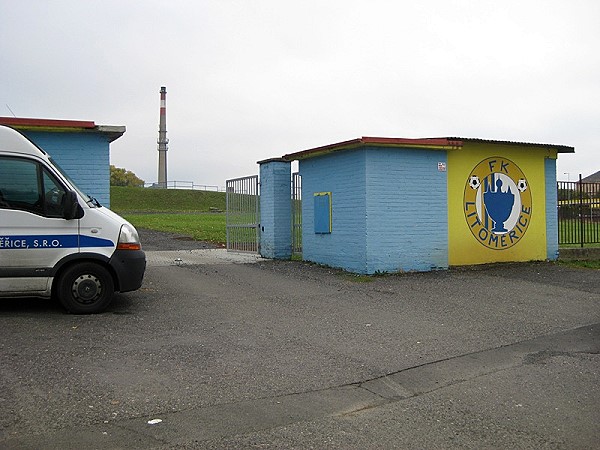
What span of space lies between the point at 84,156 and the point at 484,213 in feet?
30.0

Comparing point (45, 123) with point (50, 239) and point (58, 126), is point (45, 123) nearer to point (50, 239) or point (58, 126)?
point (58, 126)

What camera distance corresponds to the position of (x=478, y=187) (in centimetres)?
1527

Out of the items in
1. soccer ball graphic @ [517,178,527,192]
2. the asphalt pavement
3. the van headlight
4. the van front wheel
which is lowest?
the asphalt pavement

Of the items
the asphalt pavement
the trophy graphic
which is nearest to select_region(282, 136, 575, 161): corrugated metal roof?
the trophy graphic

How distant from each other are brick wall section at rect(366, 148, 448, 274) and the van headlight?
5.95 meters

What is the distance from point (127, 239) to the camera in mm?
9117

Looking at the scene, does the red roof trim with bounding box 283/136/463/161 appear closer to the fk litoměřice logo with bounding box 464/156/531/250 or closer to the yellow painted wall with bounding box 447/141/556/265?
the yellow painted wall with bounding box 447/141/556/265

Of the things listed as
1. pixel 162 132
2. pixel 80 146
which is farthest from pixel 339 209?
pixel 162 132

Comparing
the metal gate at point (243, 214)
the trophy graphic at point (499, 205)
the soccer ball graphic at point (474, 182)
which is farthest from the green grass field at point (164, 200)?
the soccer ball graphic at point (474, 182)

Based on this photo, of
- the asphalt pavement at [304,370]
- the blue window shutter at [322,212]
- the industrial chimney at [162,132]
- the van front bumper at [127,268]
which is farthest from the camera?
the industrial chimney at [162,132]

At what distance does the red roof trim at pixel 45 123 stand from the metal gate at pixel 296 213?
629 centimetres

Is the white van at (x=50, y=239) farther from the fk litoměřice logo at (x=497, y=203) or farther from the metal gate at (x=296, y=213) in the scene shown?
the fk litoměřice logo at (x=497, y=203)

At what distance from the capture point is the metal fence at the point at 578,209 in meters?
17.4

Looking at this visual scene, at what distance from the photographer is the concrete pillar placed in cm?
1731
